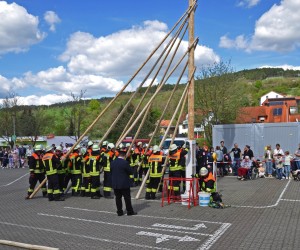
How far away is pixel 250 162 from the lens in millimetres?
18859

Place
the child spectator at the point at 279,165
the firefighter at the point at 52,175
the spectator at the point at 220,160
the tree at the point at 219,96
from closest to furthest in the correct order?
the firefighter at the point at 52,175, the child spectator at the point at 279,165, the spectator at the point at 220,160, the tree at the point at 219,96

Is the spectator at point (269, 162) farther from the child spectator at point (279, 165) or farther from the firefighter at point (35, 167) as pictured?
the firefighter at point (35, 167)

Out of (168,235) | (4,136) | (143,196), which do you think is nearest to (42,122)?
(4,136)

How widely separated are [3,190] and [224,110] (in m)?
20.0

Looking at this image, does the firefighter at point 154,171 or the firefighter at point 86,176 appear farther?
the firefighter at point 86,176

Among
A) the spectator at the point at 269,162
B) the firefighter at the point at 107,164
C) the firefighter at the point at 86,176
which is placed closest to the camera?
the firefighter at the point at 107,164

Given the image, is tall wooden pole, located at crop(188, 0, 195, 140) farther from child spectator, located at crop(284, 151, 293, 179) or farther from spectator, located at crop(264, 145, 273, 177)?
spectator, located at crop(264, 145, 273, 177)

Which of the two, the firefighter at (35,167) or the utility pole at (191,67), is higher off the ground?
the utility pole at (191,67)

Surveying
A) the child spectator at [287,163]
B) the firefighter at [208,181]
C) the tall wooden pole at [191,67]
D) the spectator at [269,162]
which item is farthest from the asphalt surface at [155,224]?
the spectator at [269,162]

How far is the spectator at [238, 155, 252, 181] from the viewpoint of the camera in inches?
726

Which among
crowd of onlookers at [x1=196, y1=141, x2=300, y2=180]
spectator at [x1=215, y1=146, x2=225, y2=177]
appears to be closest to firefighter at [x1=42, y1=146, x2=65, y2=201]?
crowd of onlookers at [x1=196, y1=141, x2=300, y2=180]

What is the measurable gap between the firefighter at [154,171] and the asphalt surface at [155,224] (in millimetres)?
479

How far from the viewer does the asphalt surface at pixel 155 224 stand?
7.65 meters

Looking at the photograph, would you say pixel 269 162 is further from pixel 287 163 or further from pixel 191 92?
pixel 191 92
